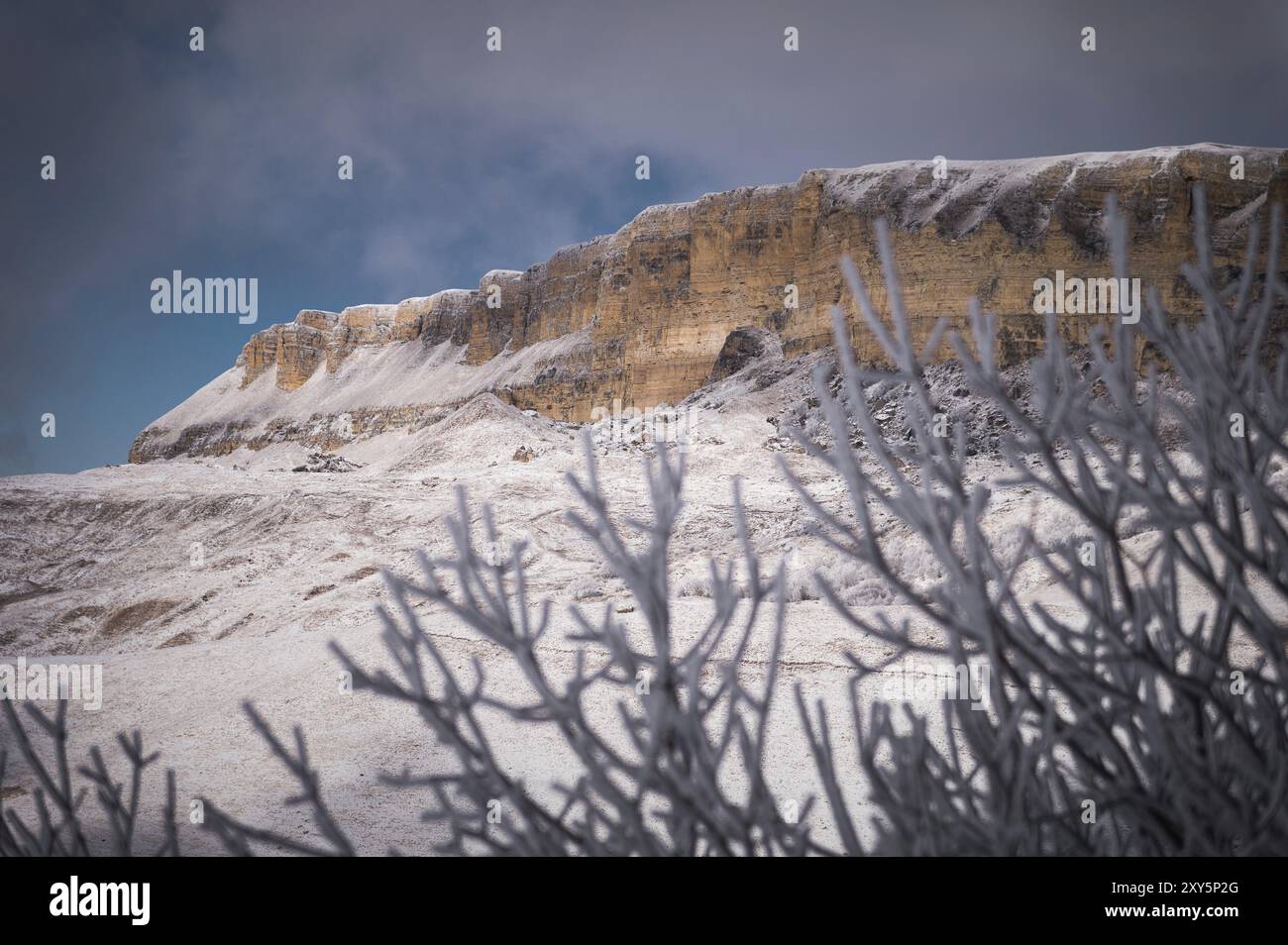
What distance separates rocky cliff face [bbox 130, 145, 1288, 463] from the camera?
28.2 m

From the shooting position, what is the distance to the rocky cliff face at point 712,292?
2817 centimetres

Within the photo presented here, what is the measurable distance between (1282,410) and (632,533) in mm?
9792

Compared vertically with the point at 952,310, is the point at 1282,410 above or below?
below

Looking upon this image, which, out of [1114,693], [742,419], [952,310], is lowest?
[1114,693]

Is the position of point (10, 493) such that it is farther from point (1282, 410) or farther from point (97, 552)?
point (1282, 410)

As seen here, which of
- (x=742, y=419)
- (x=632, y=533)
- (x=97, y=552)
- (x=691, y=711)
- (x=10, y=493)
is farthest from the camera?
(x=742, y=419)

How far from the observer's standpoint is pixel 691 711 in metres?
0.96

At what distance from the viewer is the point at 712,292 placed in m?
37.8

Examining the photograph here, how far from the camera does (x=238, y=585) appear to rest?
31.8 feet

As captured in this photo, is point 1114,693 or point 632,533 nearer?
point 1114,693

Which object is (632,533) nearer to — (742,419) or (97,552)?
(97,552)

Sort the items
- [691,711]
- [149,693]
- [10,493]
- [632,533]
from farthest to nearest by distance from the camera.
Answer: [10,493], [632,533], [149,693], [691,711]
